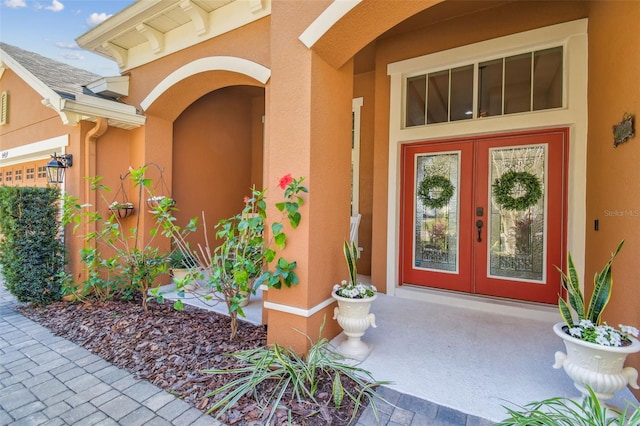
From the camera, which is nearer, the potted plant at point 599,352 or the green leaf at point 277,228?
the potted plant at point 599,352

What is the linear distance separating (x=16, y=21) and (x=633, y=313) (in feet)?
33.6

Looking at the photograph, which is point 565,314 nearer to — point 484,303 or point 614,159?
point 614,159

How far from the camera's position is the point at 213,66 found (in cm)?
374

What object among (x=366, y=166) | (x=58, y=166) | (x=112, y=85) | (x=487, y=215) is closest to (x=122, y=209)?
(x=58, y=166)

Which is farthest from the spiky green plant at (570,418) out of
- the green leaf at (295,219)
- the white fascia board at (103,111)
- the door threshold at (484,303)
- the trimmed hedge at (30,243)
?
the white fascia board at (103,111)

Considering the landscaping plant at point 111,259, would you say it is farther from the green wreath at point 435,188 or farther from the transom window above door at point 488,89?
the transom window above door at point 488,89

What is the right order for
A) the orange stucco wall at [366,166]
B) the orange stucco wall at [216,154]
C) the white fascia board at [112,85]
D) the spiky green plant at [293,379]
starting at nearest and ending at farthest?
the spiky green plant at [293,379], the white fascia board at [112,85], the orange stucco wall at [366,166], the orange stucco wall at [216,154]

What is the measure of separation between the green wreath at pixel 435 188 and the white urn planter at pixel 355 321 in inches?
89.3

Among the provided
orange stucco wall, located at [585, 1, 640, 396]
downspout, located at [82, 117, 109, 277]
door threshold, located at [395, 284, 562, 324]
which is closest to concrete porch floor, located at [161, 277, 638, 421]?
door threshold, located at [395, 284, 562, 324]

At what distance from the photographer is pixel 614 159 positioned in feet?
8.27

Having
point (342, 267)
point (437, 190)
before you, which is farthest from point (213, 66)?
point (437, 190)

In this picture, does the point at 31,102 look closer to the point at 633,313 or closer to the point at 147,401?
the point at 147,401

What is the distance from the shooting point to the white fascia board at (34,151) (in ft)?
15.3

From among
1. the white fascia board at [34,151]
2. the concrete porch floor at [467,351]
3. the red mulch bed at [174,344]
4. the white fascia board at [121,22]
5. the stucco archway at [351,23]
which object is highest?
the white fascia board at [121,22]
